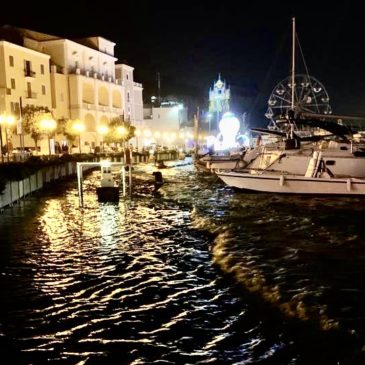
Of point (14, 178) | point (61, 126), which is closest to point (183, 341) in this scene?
point (14, 178)

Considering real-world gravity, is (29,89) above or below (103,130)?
above

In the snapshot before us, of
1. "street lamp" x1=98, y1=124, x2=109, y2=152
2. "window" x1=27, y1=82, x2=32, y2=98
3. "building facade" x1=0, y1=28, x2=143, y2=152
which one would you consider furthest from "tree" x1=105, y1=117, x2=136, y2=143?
"window" x1=27, y1=82, x2=32, y2=98

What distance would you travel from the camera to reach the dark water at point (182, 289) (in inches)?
296

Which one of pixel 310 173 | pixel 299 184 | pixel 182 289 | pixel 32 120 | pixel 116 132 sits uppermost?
pixel 32 120

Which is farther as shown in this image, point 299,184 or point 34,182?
point 34,182

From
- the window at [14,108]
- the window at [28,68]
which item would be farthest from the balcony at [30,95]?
the window at [14,108]

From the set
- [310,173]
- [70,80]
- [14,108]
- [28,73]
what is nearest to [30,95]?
[28,73]

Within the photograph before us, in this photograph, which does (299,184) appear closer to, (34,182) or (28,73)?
(34,182)

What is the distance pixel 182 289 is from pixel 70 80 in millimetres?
64701

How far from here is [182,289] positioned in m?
10.3

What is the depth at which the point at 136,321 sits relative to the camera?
8586mm

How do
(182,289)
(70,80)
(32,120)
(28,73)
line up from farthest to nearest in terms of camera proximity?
(70,80) < (28,73) < (32,120) < (182,289)

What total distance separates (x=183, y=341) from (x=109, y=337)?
1.25 m

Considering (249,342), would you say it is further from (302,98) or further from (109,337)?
(302,98)
